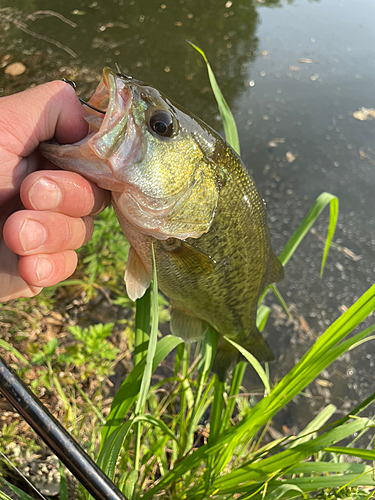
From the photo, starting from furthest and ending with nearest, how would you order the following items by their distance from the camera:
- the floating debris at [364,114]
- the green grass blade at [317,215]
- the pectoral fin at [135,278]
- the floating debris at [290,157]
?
the floating debris at [364,114], the floating debris at [290,157], the green grass blade at [317,215], the pectoral fin at [135,278]

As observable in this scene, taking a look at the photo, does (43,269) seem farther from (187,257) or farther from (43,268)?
(187,257)

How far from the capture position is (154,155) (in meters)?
1.08

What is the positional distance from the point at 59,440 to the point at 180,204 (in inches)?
27.1

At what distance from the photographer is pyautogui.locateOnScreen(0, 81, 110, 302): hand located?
1031mm

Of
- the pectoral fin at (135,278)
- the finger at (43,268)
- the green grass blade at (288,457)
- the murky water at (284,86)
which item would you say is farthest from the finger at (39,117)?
the murky water at (284,86)

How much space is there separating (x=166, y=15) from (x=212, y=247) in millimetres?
5328

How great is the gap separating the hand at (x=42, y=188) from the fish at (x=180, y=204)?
5 cm

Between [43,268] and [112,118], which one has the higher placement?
[112,118]

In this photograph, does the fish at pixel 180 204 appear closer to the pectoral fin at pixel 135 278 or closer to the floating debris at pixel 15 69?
the pectoral fin at pixel 135 278

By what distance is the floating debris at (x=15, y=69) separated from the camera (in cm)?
392

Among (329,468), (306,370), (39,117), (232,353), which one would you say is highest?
(39,117)

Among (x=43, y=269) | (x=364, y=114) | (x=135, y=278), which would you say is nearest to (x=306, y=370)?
(x=135, y=278)

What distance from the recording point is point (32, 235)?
1049 mm

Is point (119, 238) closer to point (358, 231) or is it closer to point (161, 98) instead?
point (161, 98)
